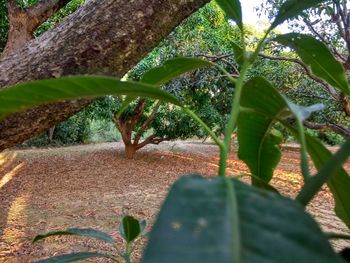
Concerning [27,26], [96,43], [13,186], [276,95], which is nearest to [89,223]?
[27,26]

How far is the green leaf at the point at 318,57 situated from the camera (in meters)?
0.66

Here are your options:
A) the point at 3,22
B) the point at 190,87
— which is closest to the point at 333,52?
the point at 190,87

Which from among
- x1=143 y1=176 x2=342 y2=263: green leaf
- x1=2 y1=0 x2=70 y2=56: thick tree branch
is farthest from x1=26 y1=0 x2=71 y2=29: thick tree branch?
x1=143 y1=176 x2=342 y2=263: green leaf

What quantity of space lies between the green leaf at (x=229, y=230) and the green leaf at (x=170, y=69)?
0.41 m

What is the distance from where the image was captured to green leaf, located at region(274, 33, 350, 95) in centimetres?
66

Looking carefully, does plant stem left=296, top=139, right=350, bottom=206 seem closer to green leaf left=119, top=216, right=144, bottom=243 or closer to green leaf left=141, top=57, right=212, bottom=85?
green leaf left=141, top=57, right=212, bottom=85

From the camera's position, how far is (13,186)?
5.33 meters

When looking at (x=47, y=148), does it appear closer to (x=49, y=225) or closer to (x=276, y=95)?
(x=49, y=225)

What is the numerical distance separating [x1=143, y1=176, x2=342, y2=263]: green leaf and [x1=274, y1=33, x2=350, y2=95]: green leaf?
445 millimetres

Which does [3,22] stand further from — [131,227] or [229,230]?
[229,230]

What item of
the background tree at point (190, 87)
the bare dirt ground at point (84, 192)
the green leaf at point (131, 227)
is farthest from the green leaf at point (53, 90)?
the background tree at point (190, 87)

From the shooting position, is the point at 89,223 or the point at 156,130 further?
the point at 156,130

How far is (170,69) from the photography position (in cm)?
69

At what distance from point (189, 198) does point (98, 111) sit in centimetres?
708
